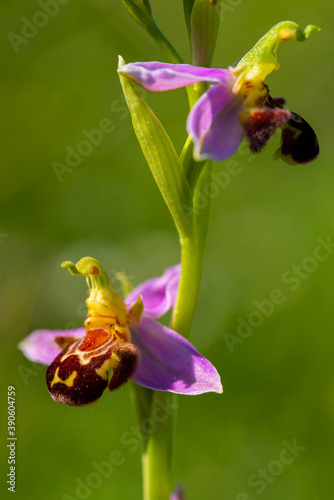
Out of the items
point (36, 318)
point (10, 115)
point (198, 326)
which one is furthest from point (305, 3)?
point (36, 318)

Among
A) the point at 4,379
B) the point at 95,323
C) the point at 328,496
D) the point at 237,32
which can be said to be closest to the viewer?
the point at 95,323

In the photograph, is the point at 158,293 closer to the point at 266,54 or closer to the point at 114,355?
the point at 114,355

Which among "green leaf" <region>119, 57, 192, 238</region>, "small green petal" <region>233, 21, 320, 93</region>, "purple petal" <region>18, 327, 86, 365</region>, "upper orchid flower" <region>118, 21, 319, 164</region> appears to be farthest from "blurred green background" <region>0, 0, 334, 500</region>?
"small green petal" <region>233, 21, 320, 93</region>

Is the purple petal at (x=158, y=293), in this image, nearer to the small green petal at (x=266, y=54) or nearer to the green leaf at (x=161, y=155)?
the green leaf at (x=161, y=155)

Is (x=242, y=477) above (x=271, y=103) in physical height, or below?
below

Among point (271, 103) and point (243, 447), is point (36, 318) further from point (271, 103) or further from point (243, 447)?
point (271, 103)

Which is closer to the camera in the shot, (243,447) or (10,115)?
(243,447)
